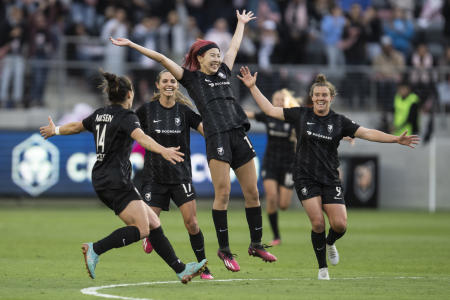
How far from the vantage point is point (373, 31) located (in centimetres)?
2650

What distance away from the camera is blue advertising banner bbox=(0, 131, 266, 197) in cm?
2425

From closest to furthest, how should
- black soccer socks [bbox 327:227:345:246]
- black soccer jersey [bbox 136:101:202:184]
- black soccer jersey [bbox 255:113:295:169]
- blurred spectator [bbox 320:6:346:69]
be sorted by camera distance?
black soccer socks [bbox 327:227:345:246] → black soccer jersey [bbox 136:101:202:184] → black soccer jersey [bbox 255:113:295:169] → blurred spectator [bbox 320:6:346:69]

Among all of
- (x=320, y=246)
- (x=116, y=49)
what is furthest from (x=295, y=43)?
(x=320, y=246)

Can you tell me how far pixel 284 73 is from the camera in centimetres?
2530

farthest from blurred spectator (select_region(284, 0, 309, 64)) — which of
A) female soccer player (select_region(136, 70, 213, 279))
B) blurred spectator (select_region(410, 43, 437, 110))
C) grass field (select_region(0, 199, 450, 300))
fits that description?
female soccer player (select_region(136, 70, 213, 279))

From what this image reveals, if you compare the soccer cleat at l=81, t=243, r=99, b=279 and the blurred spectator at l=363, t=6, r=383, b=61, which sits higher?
the blurred spectator at l=363, t=6, r=383, b=61

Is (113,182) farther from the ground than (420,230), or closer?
farther from the ground

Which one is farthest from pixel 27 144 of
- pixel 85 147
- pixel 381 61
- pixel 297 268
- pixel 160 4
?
pixel 297 268

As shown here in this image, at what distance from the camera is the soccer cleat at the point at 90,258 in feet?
30.3

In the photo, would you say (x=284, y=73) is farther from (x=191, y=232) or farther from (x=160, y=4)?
(x=191, y=232)

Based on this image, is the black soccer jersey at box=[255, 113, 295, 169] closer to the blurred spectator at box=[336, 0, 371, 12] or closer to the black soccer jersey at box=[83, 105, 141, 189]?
the black soccer jersey at box=[83, 105, 141, 189]

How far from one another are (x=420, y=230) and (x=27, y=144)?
10.6m

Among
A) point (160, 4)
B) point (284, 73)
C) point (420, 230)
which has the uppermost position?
point (160, 4)

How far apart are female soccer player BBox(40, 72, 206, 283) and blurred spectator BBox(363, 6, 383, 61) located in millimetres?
17682
